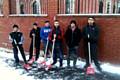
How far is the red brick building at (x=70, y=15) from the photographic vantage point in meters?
7.79

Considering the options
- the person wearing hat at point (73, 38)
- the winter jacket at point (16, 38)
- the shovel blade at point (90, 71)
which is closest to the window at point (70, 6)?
the person wearing hat at point (73, 38)

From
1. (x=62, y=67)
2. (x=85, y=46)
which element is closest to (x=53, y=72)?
(x=62, y=67)

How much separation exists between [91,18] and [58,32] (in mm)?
1259

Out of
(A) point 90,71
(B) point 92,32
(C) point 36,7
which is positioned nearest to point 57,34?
(B) point 92,32

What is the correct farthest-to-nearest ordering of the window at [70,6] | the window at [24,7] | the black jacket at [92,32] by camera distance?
the window at [24,7], the window at [70,6], the black jacket at [92,32]

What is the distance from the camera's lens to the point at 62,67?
27.6ft

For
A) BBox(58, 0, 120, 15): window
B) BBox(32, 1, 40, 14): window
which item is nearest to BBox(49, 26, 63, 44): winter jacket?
BBox(58, 0, 120, 15): window

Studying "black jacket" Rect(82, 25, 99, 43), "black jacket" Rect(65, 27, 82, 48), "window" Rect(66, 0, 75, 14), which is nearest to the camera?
"black jacket" Rect(82, 25, 99, 43)

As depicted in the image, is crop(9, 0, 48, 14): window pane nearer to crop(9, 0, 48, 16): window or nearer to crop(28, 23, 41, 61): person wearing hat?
crop(9, 0, 48, 16): window

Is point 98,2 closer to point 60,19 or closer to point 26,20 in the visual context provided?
point 60,19

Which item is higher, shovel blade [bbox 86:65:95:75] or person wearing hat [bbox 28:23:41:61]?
person wearing hat [bbox 28:23:41:61]

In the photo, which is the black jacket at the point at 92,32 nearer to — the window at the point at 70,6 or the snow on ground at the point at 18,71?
the snow on ground at the point at 18,71

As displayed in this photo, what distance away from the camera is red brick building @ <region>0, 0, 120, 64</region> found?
25.6 ft

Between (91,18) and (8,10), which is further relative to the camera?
(8,10)
